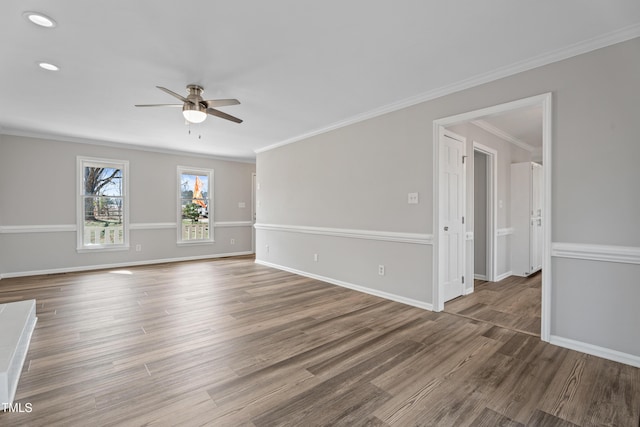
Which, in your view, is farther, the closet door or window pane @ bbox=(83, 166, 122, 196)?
window pane @ bbox=(83, 166, 122, 196)

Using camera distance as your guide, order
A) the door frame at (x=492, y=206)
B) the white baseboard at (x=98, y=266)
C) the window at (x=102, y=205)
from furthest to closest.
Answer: the window at (x=102, y=205) < the white baseboard at (x=98, y=266) < the door frame at (x=492, y=206)

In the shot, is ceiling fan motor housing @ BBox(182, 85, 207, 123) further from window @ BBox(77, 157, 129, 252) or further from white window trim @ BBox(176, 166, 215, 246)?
white window trim @ BBox(176, 166, 215, 246)

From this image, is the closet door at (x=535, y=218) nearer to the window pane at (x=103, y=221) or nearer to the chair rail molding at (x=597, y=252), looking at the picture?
the chair rail molding at (x=597, y=252)

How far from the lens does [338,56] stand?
2.67 meters

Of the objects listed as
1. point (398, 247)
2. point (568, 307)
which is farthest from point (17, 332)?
point (568, 307)

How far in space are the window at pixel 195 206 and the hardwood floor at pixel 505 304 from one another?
587 cm

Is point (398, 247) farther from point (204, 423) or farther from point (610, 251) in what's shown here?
point (204, 423)

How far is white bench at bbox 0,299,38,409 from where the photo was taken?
1.79 meters

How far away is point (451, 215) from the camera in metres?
3.84

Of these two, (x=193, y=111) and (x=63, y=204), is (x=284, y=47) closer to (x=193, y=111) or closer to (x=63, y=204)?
(x=193, y=111)

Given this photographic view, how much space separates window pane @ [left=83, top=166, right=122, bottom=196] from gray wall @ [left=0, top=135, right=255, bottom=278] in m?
0.22

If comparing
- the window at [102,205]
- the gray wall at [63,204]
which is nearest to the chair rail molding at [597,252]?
the gray wall at [63,204]

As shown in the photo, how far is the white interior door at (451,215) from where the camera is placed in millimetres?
3522

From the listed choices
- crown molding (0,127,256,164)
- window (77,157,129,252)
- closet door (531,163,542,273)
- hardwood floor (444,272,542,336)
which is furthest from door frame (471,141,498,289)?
window (77,157,129,252)
